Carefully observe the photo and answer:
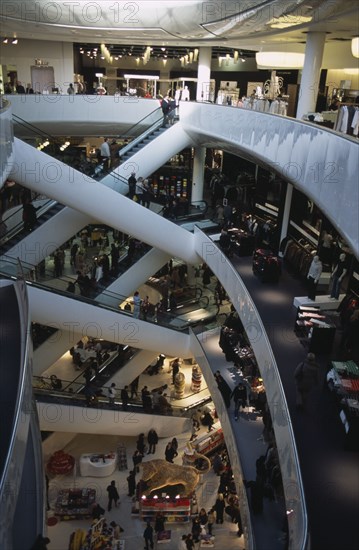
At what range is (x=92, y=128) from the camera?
21.6m

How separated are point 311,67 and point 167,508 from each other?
12701mm

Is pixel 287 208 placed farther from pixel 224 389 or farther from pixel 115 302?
pixel 224 389

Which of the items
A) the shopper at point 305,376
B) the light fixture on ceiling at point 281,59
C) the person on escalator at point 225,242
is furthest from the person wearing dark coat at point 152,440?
the light fixture on ceiling at point 281,59

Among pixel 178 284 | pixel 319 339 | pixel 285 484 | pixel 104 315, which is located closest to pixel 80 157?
pixel 104 315

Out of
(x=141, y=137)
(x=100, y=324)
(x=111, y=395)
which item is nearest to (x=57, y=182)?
(x=100, y=324)

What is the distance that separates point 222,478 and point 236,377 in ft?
10.9

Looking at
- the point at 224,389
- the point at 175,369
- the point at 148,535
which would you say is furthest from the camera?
the point at 175,369

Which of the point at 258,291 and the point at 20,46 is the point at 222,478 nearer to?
the point at 258,291

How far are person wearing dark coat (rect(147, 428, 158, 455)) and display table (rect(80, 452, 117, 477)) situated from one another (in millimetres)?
1294

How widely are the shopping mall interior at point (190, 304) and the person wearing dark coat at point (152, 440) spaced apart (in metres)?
0.20

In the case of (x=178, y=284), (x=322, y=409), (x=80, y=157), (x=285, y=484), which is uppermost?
(x=80, y=157)

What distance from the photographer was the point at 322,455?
731cm

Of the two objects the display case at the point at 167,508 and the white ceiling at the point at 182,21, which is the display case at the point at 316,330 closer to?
the white ceiling at the point at 182,21

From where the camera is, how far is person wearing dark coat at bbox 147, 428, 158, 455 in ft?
54.9
